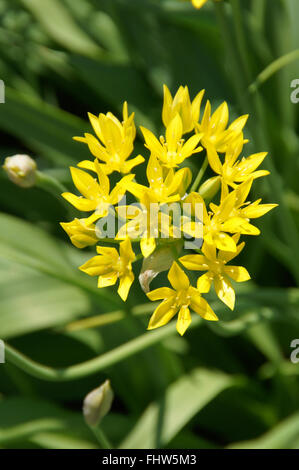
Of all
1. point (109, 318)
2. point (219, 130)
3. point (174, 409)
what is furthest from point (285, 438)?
point (219, 130)

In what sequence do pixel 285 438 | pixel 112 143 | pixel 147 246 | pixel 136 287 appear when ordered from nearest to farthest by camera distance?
pixel 147 246 < pixel 112 143 < pixel 285 438 < pixel 136 287

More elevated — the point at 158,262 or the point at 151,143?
the point at 151,143

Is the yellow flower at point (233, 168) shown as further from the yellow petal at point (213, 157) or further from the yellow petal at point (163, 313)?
the yellow petal at point (163, 313)

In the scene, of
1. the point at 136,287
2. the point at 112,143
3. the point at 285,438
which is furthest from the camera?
the point at 136,287

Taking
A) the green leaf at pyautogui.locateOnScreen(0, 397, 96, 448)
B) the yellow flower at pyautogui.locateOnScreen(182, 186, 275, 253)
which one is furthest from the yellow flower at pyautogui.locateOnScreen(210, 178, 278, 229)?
the green leaf at pyautogui.locateOnScreen(0, 397, 96, 448)

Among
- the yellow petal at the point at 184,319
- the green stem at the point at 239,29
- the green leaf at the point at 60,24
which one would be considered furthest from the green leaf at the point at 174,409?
the green leaf at the point at 60,24

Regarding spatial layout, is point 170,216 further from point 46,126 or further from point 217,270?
point 46,126
